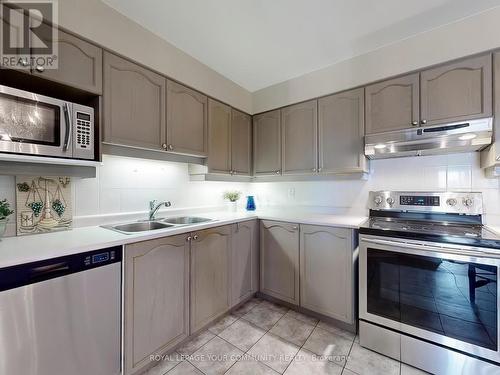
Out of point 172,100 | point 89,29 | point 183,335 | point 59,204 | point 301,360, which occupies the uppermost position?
point 89,29

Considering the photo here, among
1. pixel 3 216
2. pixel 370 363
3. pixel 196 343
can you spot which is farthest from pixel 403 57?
pixel 3 216

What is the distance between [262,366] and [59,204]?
1786 millimetres

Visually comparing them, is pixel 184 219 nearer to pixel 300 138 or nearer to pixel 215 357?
pixel 215 357

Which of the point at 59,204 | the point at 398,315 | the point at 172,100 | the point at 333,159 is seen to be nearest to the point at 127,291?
the point at 59,204

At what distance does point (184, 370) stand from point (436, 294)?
5.69 ft

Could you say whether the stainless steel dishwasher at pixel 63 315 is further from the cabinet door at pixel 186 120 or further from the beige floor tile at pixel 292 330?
the beige floor tile at pixel 292 330

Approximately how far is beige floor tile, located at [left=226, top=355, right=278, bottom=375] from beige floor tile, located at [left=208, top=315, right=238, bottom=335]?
39 cm

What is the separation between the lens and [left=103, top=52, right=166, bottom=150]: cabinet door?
150 cm

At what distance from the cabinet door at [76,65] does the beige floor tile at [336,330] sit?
2.50m

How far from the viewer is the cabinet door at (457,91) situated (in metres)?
1.56

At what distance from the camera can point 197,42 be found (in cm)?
183

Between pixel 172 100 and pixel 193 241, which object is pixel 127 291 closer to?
pixel 193 241

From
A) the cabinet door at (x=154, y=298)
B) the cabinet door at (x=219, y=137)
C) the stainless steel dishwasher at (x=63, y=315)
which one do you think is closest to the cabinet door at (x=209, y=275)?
the cabinet door at (x=154, y=298)

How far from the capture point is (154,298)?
1.48 metres
